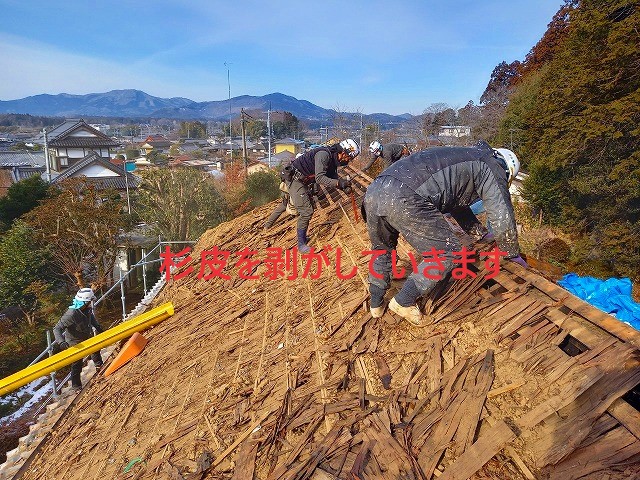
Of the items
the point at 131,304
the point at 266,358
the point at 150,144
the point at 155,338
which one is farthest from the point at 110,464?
the point at 150,144

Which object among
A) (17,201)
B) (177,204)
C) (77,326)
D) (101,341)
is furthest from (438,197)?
(17,201)

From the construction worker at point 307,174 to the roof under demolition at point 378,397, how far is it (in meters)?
1.40

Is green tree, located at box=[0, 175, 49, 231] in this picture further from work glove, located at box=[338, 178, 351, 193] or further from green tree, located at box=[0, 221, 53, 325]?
work glove, located at box=[338, 178, 351, 193]

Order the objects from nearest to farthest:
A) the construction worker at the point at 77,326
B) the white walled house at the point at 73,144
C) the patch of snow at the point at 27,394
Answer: the construction worker at the point at 77,326
the patch of snow at the point at 27,394
the white walled house at the point at 73,144

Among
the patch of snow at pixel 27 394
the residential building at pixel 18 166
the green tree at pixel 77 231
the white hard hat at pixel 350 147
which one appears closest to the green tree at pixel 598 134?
the white hard hat at pixel 350 147

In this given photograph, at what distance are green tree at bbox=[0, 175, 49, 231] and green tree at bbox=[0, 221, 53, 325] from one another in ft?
11.2

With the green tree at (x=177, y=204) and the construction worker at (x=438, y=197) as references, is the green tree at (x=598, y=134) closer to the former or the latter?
the construction worker at (x=438, y=197)

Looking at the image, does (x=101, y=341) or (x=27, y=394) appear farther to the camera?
(x=27, y=394)

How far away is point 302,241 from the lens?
5.42 meters

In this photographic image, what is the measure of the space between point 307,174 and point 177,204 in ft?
40.7

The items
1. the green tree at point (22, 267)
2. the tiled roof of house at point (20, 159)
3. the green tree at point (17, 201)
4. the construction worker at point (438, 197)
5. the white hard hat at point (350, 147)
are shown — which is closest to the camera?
the construction worker at point (438, 197)

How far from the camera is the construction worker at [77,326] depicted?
5788 millimetres

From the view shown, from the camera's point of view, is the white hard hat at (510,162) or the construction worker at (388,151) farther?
the construction worker at (388,151)

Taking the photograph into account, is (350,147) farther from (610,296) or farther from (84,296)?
(610,296)
